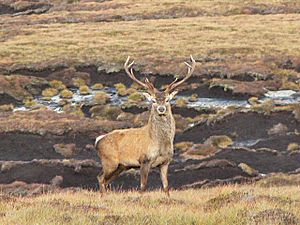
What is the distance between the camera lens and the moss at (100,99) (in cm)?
4850

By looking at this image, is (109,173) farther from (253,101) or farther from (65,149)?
(253,101)

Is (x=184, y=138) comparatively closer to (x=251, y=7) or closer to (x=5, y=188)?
(x=5, y=188)

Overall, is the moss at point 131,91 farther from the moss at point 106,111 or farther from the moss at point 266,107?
the moss at point 266,107

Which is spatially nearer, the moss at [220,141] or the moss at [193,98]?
the moss at [220,141]

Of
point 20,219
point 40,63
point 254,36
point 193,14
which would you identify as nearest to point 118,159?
point 20,219

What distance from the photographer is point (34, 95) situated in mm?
52500

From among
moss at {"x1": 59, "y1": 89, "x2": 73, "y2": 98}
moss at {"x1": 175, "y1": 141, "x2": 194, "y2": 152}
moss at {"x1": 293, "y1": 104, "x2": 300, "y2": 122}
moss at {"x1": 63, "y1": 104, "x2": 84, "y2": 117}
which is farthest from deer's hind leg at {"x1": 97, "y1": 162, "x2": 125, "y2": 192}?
moss at {"x1": 59, "y1": 89, "x2": 73, "y2": 98}

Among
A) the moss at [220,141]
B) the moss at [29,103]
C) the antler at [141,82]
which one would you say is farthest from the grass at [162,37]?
the antler at [141,82]

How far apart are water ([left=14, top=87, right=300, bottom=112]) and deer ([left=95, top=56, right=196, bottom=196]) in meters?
27.9

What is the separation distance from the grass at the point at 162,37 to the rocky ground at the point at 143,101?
18 cm

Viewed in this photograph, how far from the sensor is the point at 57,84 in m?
55.1

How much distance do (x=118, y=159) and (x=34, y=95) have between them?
116 feet

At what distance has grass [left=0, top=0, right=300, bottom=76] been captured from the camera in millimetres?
62344

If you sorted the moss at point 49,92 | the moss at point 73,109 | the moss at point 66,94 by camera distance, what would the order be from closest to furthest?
the moss at point 73,109
the moss at point 66,94
the moss at point 49,92
